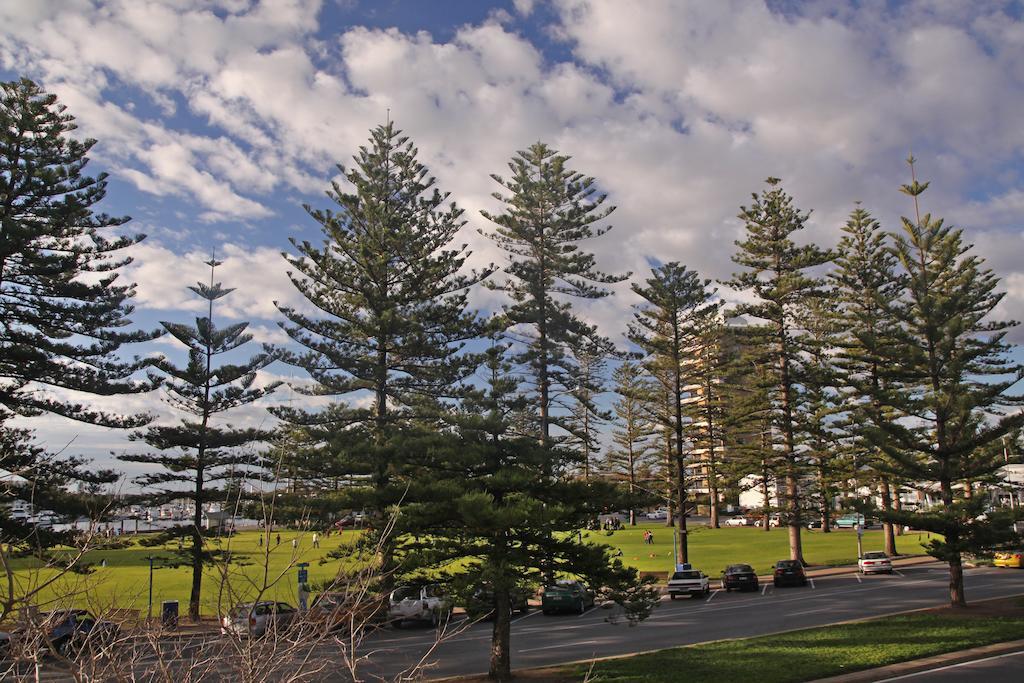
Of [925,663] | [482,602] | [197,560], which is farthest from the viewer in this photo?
[197,560]

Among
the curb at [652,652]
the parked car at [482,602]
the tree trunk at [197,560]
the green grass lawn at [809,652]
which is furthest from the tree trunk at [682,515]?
the parked car at [482,602]

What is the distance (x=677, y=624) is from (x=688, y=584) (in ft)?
25.3

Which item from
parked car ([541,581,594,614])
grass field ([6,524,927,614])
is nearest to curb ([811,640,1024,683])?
parked car ([541,581,594,614])

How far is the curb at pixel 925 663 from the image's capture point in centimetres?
1291

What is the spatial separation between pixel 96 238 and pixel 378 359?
10869 millimetres

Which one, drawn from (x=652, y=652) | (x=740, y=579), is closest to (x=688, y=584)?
(x=740, y=579)

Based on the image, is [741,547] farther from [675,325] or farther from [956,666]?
[956,666]

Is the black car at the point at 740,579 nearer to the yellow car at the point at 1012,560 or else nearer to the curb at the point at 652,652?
the curb at the point at 652,652

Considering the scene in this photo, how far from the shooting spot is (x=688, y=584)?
2841cm

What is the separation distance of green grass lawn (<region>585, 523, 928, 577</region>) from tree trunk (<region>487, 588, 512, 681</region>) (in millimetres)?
20373

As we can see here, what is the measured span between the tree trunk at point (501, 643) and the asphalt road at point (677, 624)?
1.07m

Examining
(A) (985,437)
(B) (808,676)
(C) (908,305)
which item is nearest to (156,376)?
(B) (808,676)

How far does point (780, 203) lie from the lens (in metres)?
40.5

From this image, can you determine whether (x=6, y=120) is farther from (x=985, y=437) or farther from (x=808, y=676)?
(x=985, y=437)
